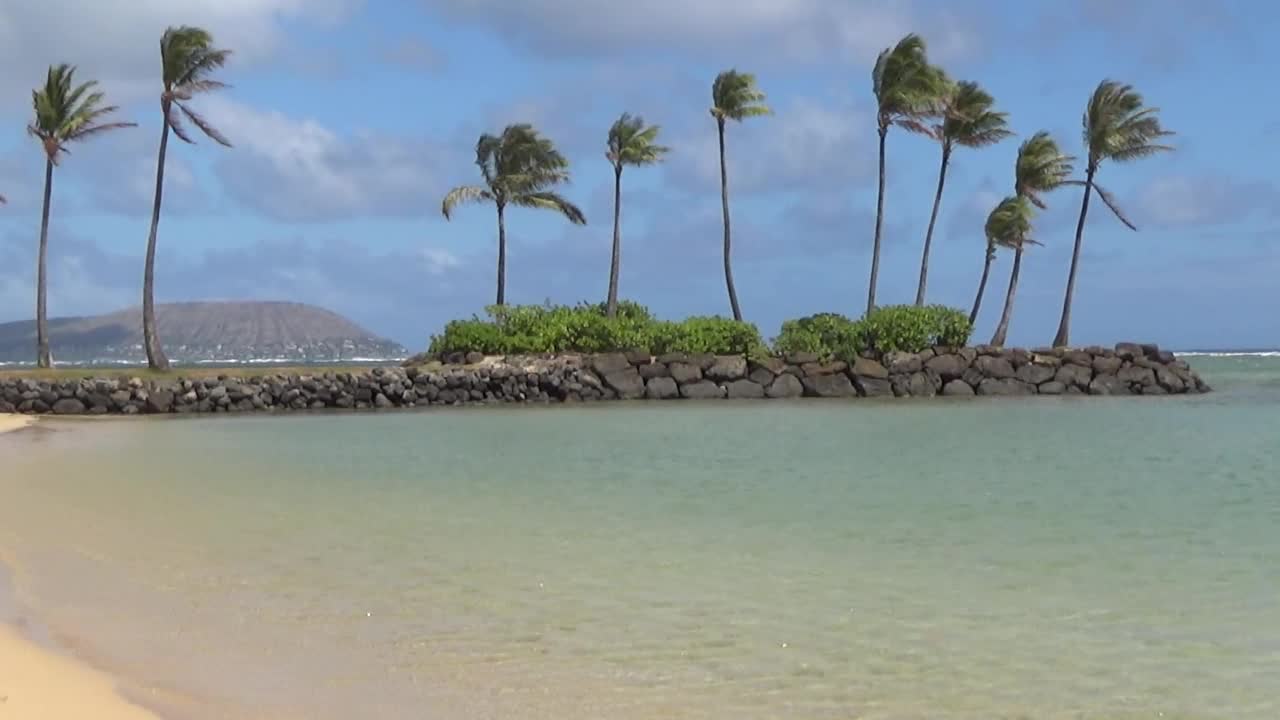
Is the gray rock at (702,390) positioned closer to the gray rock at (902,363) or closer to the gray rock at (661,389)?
the gray rock at (661,389)

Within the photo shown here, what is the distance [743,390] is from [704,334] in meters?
2.58

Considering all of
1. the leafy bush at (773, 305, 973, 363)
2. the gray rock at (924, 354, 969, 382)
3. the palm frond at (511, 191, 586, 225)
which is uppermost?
the palm frond at (511, 191, 586, 225)

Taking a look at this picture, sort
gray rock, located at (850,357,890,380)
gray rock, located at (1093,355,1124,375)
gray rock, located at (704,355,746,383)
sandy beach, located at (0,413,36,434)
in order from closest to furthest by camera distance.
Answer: sandy beach, located at (0,413,36,434), gray rock, located at (704,355,746,383), gray rock, located at (850,357,890,380), gray rock, located at (1093,355,1124,375)

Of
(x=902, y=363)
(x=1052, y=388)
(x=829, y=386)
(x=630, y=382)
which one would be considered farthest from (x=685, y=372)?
(x=1052, y=388)

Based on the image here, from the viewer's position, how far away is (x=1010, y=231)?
172ft

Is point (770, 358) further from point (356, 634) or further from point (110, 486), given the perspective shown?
point (356, 634)

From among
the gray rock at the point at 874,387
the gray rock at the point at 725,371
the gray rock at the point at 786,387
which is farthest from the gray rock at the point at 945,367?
the gray rock at the point at 725,371

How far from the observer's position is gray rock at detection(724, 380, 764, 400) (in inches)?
1575

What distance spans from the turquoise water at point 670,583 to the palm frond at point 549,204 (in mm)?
30538

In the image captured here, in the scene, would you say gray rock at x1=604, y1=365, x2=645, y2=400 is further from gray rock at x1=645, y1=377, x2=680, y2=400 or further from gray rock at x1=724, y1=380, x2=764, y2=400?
gray rock at x1=724, y1=380, x2=764, y2=400

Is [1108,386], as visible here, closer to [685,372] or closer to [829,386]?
[829,386]

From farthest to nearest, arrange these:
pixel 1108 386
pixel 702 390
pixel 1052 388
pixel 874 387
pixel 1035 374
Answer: pixel 1108 386
pixel 1052 388
pixel 1035 374
pixel 874 387
pixel 702 390

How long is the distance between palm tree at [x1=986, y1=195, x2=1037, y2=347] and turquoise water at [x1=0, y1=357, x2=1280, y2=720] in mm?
33393

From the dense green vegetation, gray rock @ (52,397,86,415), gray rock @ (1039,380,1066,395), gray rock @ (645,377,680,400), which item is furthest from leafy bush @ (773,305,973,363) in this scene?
gray rock @ (52,397,86,415)
